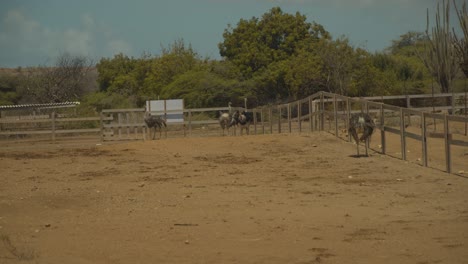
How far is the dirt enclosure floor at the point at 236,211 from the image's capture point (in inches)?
351

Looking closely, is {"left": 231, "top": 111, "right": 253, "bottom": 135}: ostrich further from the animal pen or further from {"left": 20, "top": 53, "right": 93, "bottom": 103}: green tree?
{"left": 20, "top": 53, "right": 93, "bottom": 103}: green tree

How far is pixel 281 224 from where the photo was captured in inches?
426

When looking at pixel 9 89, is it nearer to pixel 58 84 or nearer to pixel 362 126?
pixel 58 84

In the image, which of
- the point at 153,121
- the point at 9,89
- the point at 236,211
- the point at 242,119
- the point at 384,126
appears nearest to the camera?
the point at 236,211

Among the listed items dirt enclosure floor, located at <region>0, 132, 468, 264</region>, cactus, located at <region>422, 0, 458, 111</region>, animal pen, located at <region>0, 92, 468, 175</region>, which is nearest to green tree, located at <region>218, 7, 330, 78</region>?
animal pen, located at <region>0, 92, 468, 175</region>

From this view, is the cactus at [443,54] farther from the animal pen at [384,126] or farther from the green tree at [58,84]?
the green tree at [58,84]

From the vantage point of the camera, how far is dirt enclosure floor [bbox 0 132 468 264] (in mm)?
8906

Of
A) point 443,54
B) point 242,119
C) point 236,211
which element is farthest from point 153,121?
point 236,211

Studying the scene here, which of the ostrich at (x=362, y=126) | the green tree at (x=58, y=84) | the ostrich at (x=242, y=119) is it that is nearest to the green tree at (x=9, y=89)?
the green tree at (x=58, y=84)

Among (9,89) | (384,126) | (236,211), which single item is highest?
(9,89)

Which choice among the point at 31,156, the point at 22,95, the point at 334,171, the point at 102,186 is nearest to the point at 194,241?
the point at 102,186

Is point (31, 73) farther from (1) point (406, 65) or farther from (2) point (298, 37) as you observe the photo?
(1) point (406, 65)

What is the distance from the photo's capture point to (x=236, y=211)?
40.0 ft

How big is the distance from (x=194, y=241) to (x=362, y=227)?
231 cm
